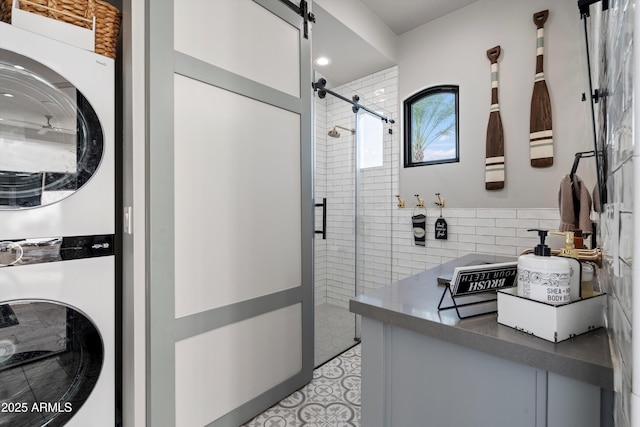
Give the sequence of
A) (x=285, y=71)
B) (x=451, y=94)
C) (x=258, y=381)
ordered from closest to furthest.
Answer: (x=258, y=381) < (x=285, y=71) < (x=451, y=94)

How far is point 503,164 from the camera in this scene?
8.70ft

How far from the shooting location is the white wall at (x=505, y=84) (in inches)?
92.0

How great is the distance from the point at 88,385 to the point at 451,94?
11.3ft

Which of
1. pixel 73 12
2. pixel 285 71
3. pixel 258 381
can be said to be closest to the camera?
pixel 73 12

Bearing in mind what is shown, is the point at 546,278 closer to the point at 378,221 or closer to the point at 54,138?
the point at 54,138

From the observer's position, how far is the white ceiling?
2.69 metres

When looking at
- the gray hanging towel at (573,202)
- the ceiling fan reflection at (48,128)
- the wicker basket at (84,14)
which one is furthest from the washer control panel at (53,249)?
the gray hanging towel at (573,202)

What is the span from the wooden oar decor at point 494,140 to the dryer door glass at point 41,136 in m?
2.81

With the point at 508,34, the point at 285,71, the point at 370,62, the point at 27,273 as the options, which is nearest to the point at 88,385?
the point at 27,273

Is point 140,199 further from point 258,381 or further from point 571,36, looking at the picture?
point 571,36

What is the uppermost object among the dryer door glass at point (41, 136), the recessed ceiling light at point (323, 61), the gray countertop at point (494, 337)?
the recessed ceiling light at point (323, 61)

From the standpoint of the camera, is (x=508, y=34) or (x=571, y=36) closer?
(x=571, y=36)

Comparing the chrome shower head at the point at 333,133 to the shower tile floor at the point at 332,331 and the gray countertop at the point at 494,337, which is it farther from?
the gray countertop at the point at 494,337

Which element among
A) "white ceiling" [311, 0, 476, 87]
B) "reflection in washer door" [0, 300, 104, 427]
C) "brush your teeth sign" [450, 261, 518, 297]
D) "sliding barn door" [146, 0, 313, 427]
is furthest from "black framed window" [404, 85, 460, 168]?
"reflection in washer door" [0, 300, 104, 427]
